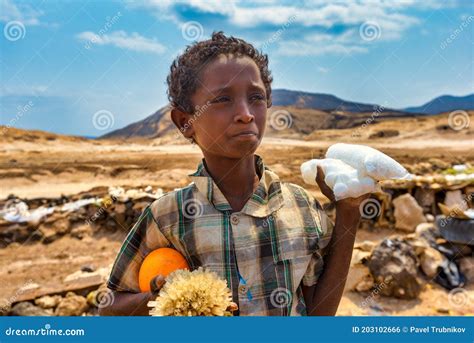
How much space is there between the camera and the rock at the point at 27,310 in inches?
141

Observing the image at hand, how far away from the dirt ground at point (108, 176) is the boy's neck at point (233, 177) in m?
2.66

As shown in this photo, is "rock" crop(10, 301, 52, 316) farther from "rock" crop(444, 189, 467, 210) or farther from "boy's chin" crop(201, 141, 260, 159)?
"rock" crop(444, 189, 467, 210)

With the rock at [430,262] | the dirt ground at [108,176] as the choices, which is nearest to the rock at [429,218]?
the dirt ground at [108,176]

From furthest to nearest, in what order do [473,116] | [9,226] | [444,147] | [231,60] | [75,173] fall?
[473,116], [444,147], [75,173], [9,226], [231,60]

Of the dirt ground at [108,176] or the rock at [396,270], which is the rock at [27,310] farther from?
the rock at [396,270]

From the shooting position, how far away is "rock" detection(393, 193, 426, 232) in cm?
536

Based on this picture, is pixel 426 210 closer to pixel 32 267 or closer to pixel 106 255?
pixel 106 255

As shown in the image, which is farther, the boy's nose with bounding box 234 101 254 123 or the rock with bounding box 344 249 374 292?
the rock with bounding box 344 249 374 292

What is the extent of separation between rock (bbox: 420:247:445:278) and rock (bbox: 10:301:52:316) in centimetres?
314

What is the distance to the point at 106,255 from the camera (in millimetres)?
5352

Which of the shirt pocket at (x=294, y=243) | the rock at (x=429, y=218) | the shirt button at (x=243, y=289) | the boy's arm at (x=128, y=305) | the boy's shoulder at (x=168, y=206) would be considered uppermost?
the rock at (x=429, y=218)

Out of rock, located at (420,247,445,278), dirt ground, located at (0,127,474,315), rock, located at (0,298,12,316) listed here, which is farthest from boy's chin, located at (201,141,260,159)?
rock, located at (420,247,445,278)

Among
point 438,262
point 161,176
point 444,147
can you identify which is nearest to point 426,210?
point 438,262
